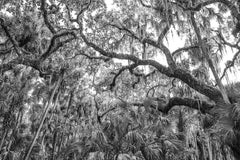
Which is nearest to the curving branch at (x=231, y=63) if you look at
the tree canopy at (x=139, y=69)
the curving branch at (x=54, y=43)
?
the tree canopy at (x=139, y=69)

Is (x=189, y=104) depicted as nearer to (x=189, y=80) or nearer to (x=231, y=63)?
(x=189, y=80)

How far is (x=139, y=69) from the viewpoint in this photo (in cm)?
947

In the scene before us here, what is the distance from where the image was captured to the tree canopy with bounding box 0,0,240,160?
224 inches

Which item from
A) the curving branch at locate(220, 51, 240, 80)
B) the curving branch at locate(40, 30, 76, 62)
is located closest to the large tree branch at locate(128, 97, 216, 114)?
the curving branch at locate(220, 51, 240, 80)

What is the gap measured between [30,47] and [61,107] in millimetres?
7038

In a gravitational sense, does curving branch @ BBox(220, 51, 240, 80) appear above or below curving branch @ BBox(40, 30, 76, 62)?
below

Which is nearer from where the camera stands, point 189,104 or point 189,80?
point 189,80

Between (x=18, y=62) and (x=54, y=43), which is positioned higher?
(x=54, y=43)

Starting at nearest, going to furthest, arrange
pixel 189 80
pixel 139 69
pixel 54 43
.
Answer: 1. pixel 189 80
2. pixel 54 43
3. pixel 139 69

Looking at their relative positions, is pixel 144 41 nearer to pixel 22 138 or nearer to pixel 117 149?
pixel 117 149

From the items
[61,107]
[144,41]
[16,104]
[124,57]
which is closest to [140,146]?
[124,57]

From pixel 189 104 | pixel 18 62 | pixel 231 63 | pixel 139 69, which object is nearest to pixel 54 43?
pixel 18 62

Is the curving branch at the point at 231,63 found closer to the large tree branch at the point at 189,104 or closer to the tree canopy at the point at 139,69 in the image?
the tree canopy at the point at 139,69

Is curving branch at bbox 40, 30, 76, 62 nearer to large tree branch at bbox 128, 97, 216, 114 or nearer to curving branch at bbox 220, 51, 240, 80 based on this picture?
large tree branch at bbox 128, 97, 216, 114
